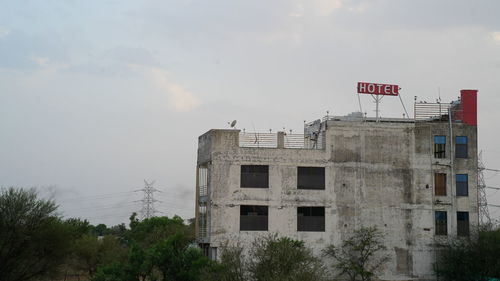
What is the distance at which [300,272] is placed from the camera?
2992 cm

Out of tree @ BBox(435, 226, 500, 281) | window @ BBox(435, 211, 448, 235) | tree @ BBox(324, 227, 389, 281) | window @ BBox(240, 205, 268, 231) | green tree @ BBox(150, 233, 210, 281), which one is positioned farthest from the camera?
window @ BBox(435, 211, 448, 235)

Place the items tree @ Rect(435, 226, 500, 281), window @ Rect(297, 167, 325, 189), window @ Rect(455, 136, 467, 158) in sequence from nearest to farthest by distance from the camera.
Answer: tree @ Rect(435, 226, 500, 281), window @ Rect(297, 167, 325, 189), window @ Rect(455, 136, 467, 158)

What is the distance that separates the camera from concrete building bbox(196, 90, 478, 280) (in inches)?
1775

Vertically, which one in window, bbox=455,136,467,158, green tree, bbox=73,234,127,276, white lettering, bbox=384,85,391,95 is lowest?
green tree, bbox=73,234,127,276

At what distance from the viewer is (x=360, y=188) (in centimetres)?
4650

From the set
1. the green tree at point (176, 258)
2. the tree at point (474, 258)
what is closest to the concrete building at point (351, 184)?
the tree at point (474, 258)

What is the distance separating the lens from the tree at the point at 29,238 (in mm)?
49434

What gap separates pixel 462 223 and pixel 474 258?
4016 mm

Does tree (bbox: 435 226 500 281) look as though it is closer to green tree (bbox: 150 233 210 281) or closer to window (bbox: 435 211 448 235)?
window (bbox: 435 211 448 235)

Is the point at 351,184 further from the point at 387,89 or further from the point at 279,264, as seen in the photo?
the point at 279,264

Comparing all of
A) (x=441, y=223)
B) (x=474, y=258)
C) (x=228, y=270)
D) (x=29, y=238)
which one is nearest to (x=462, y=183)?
(x=441, y=223)

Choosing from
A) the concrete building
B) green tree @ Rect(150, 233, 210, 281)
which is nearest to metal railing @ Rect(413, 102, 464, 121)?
the concrete building

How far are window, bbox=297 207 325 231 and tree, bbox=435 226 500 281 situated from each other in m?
9.38

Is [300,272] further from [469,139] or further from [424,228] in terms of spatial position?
[469,139]
